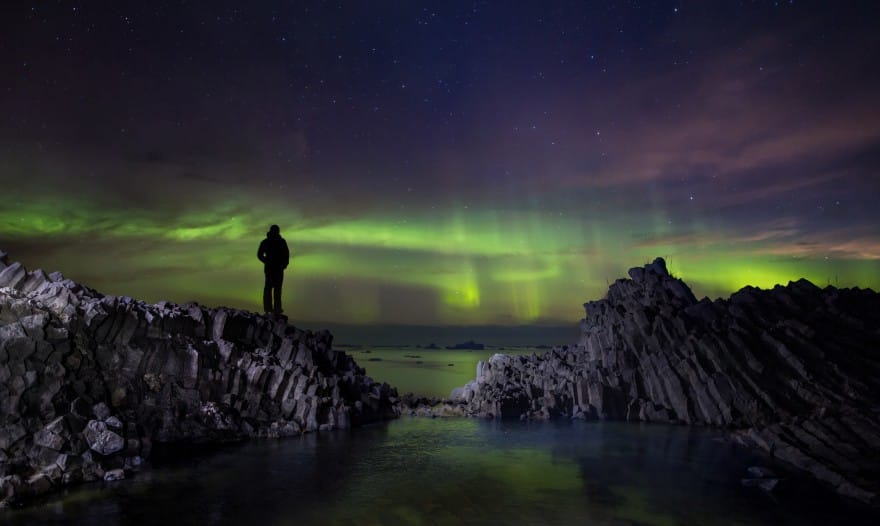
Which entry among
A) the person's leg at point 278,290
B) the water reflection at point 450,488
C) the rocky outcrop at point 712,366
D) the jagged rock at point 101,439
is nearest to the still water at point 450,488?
the water reflection at point 450,488

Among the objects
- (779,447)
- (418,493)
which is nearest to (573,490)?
(418,493)

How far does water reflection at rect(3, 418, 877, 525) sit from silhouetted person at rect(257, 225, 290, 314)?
934 centimetres

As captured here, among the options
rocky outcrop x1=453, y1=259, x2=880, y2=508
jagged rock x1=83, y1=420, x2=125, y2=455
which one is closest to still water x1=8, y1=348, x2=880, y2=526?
jagged rock x1=83, y1=420, x2=125, y2=455

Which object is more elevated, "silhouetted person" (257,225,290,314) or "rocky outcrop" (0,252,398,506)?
"silhouetted person" (257,225,290,314)

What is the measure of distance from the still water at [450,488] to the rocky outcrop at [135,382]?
3.77 ft

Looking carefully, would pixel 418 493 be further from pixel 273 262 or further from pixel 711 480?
pixel 273 262

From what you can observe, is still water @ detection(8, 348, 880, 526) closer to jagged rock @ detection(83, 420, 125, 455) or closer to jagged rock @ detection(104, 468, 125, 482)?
jagged rock @ detection(104, 468, 125, 482)

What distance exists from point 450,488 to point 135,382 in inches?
454

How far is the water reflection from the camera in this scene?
12.6 m

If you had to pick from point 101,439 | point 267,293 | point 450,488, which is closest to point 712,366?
point 450,488

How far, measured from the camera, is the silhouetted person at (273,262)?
28000 millimetres

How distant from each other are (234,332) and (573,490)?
1532 centimetres

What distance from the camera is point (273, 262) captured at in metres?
28.1

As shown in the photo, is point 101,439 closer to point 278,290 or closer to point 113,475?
point 113,475
